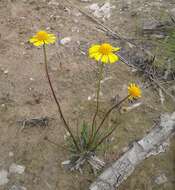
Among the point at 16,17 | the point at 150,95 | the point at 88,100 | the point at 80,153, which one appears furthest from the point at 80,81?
the point at 16,17

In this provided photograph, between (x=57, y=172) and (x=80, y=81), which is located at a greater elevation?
(x=80, y=81)

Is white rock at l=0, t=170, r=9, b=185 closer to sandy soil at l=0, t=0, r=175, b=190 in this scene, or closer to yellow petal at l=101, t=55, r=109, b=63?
sandy soil at l=0, t=0, r=175, b=190

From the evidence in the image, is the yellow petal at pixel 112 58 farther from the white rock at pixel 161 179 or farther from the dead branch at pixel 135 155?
the white rock at pixel 161 179

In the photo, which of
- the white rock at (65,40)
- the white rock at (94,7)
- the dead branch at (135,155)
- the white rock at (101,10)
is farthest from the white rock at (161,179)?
the white rock at (94,7)

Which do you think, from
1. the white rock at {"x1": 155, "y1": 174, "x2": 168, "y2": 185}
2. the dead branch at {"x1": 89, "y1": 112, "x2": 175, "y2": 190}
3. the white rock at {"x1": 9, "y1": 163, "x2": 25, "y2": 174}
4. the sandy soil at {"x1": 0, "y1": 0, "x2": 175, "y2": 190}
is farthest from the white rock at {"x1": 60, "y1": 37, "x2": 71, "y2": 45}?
the white rock at {"x1": 155, "y1": 174, "x2": 168, "y2": 185}

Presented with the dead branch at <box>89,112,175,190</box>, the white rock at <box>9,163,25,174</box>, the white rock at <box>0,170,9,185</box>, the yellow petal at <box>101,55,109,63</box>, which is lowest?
the white rock at <box>0,170,9,185</box>

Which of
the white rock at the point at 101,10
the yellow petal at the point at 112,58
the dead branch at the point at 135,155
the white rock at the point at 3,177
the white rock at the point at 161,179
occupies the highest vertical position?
the yellow petal at the point at 112,58

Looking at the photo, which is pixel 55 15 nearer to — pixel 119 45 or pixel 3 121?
pixel 119 45

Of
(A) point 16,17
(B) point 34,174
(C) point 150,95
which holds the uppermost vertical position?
(A) point 16,17

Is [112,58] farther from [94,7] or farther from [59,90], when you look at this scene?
[94,7]
